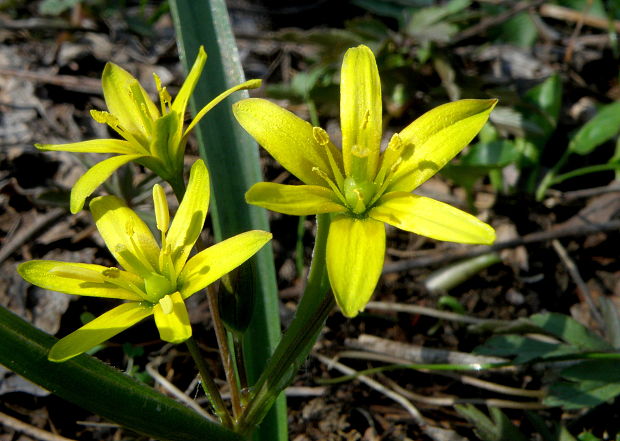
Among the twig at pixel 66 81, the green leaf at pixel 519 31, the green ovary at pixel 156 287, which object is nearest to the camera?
the green ovary at pixel 156 287

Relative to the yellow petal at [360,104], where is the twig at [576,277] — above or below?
below

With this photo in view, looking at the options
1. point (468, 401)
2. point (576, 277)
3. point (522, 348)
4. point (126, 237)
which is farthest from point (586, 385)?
point (126, 237)

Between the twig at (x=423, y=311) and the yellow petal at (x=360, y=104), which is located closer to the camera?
the yellow petal at (x=360, y=104)

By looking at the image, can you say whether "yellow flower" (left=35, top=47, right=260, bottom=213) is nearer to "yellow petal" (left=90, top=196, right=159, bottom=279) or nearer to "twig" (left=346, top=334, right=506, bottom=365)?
"yellow petal" (left=90, top=196, right=159, bottom=279)

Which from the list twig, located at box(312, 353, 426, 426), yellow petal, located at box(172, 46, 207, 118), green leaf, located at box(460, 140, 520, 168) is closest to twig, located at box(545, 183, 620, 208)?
green leaf, located at box(460, 140, 520, 168)

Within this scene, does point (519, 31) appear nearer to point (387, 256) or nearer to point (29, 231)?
point (387, 256)

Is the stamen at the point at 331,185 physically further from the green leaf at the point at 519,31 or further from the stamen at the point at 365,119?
the green leaf at the point at 519,31

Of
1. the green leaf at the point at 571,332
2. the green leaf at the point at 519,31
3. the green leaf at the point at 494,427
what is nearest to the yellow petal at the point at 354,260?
the green leaf at the point at 494,427
